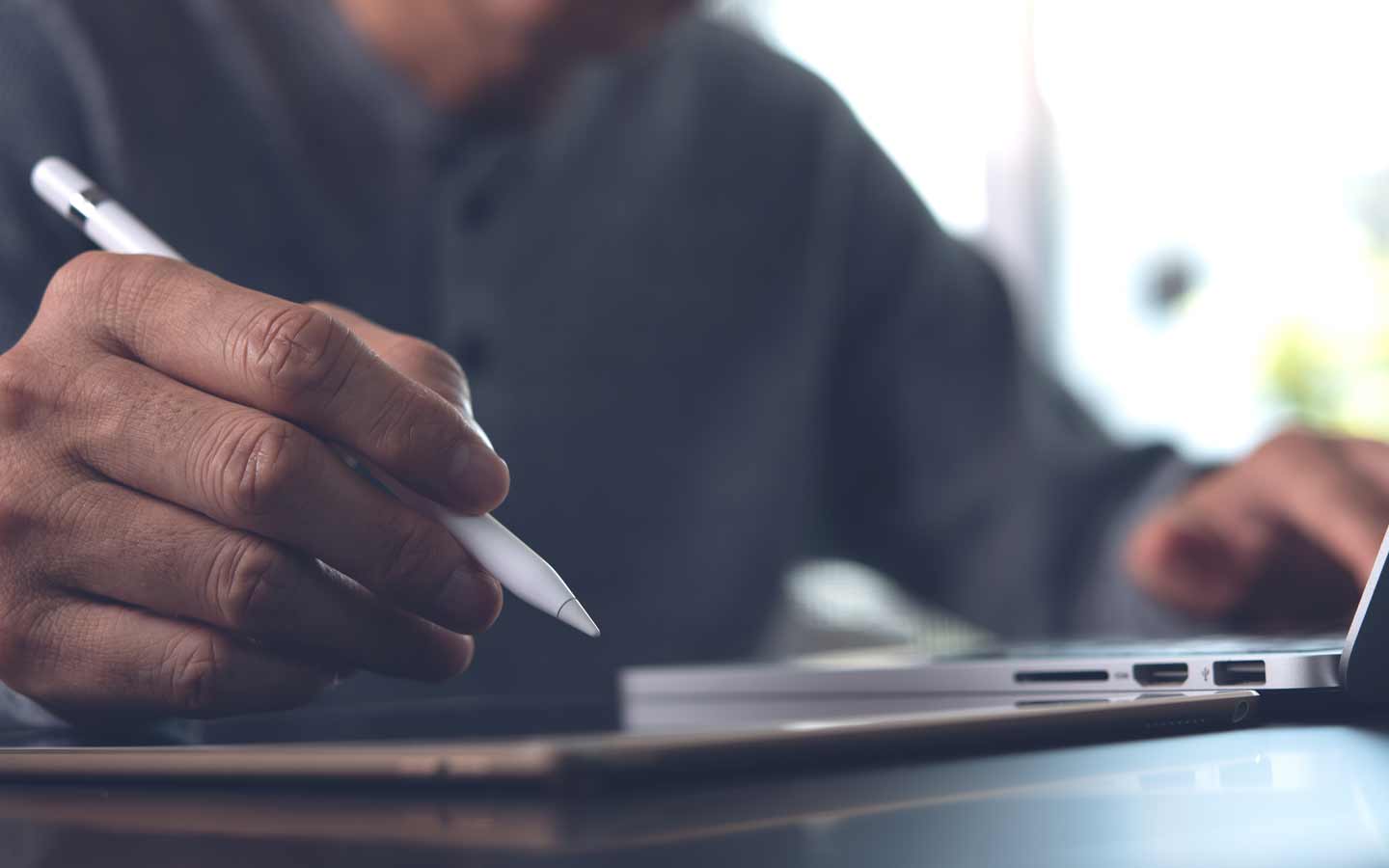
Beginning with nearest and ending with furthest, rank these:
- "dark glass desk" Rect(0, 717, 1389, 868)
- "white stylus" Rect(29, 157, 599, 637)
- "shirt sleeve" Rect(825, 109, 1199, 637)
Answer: "dark glass desk" Rect(0, 717, 1389, 868) < "white stylus" Rect(29, 157, 599, 637) < "shirt sleeve" Rect(825, 109, 1199, 637)

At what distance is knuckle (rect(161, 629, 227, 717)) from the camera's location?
0.79 ft

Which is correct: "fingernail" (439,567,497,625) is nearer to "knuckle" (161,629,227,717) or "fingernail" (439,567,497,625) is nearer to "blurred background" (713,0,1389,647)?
"knuckle" (161,629,227,717)

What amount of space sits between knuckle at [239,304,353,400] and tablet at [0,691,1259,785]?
62 millimetres

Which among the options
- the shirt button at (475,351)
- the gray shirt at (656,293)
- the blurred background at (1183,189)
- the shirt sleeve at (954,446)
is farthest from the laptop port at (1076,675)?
the blurred background at (1183,189)

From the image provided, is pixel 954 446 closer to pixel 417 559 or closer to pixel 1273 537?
pixel 1273 537

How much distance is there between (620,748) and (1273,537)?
0.49m

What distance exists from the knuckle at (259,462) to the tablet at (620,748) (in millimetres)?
43

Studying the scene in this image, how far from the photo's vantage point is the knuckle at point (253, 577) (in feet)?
0.76

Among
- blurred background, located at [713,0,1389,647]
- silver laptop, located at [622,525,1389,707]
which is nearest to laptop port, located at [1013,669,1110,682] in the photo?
silver laptop, located at [622,525,1389,707]

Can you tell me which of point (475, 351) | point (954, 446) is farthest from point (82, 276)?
point (954, 446)

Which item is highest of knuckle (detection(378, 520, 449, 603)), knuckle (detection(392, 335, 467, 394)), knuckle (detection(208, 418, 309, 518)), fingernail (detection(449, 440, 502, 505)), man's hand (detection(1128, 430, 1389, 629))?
knuckle (detection(392, 335, 467, 394))

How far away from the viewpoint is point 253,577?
233 millimetres

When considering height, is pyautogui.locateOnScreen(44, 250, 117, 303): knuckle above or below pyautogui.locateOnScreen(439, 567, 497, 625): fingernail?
above

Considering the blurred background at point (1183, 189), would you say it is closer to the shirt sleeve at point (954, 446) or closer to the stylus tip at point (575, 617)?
the shirt sleeve at point (954, 446)
